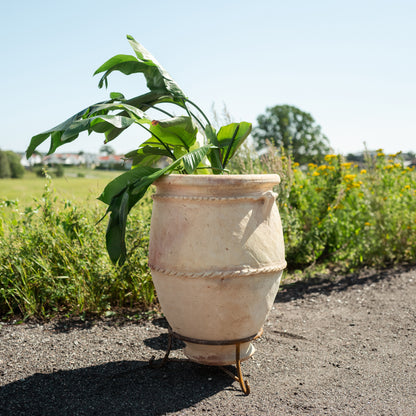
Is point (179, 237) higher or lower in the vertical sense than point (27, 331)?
higher

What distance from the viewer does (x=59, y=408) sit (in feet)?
7.34

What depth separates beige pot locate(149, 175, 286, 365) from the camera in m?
2.26

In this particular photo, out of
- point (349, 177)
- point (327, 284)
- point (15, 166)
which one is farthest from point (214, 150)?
point (15, 166)

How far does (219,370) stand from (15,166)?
23.1 metres

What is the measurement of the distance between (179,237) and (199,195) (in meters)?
0.24

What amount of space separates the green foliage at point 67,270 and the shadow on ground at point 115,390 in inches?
33.4

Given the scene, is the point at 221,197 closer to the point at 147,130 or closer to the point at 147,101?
the point at 147,130

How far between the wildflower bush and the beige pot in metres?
2.13

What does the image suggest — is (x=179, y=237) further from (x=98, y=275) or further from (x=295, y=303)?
(x=295, y=303)

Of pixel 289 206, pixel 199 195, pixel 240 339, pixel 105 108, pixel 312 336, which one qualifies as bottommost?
pixel 312 336

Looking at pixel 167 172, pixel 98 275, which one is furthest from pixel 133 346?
pixel 167 172

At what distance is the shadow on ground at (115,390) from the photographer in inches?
87.7

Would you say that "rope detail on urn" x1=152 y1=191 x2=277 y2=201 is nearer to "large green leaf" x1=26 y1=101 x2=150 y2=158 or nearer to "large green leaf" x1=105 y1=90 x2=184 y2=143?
"large green leaf" x1=26 y1=101 x2=150 y2=158

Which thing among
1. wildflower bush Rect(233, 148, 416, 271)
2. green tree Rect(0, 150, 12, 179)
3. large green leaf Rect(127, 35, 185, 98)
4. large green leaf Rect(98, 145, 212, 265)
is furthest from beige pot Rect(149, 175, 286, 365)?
green tree Rect(0, 150, 12, 179)
